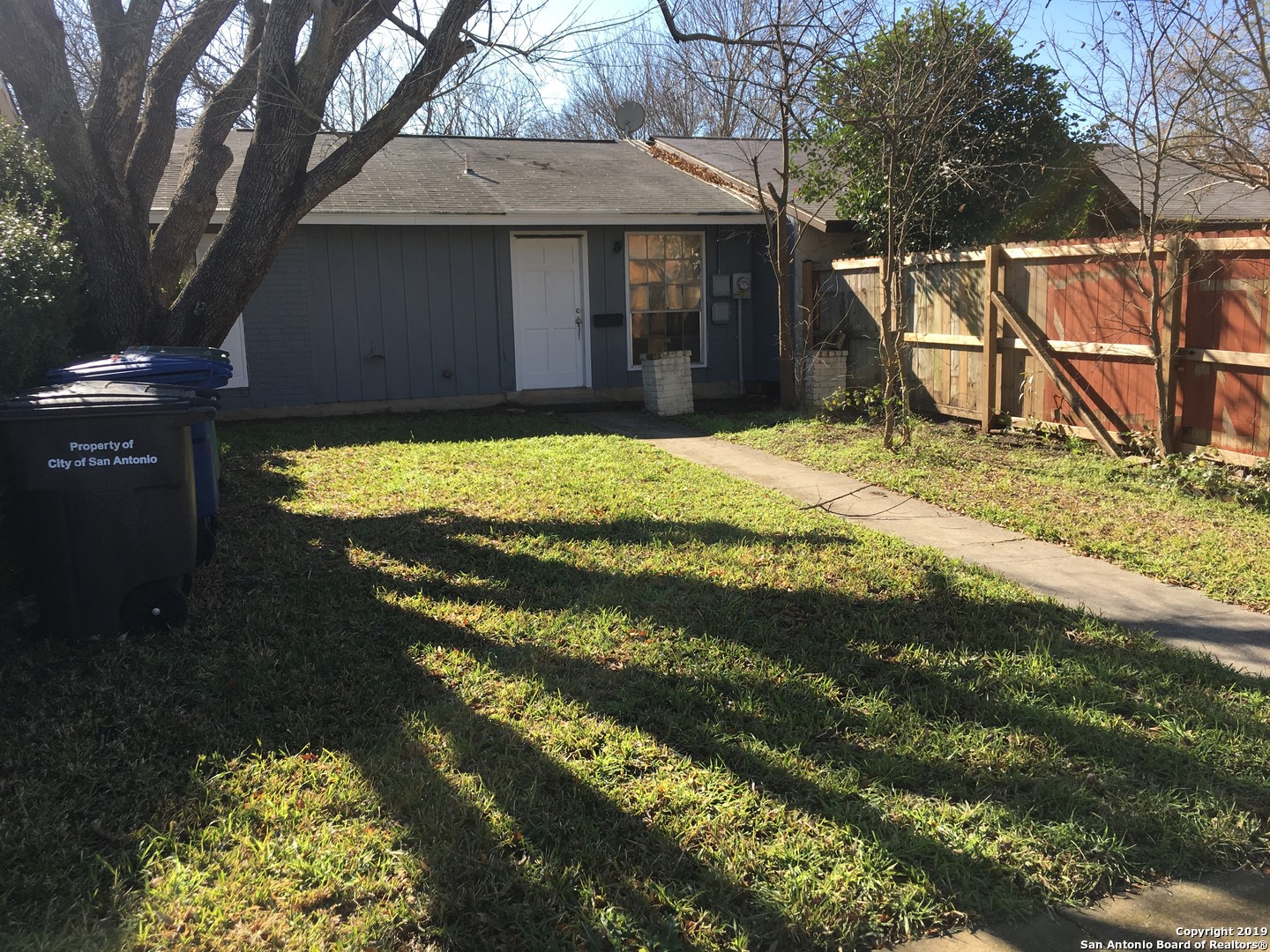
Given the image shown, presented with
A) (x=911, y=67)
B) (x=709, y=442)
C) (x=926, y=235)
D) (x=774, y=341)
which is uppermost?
(x=911, y=67)

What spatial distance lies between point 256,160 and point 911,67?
6292mm

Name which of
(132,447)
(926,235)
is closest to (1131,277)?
(926,235)

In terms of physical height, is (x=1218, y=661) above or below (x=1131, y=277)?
below

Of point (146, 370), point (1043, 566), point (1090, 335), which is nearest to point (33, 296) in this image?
point (146, 370)

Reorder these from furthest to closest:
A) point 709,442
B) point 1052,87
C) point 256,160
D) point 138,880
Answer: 1. point 1052,87
2. point 709,442
3. point 256,160
4. point 138,880

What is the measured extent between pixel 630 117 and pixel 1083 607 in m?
15.2

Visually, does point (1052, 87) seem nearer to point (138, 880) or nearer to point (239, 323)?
point (239, 323)

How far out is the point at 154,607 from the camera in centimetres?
448

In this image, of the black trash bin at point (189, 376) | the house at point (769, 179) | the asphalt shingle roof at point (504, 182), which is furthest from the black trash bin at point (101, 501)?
the asphalt shingle roof at point (504, 182)

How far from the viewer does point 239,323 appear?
39.5ft

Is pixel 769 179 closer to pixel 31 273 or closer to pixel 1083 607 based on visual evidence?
pixel 1083 607

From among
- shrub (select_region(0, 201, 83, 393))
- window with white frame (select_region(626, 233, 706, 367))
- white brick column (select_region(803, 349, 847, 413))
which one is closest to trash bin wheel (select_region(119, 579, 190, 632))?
shrub (select_region(0, 201, 83, 393))

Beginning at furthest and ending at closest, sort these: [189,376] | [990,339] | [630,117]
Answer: [630,117]
[990,339]
[189,376]

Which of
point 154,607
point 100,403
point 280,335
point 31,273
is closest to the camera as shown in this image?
point 100,403
